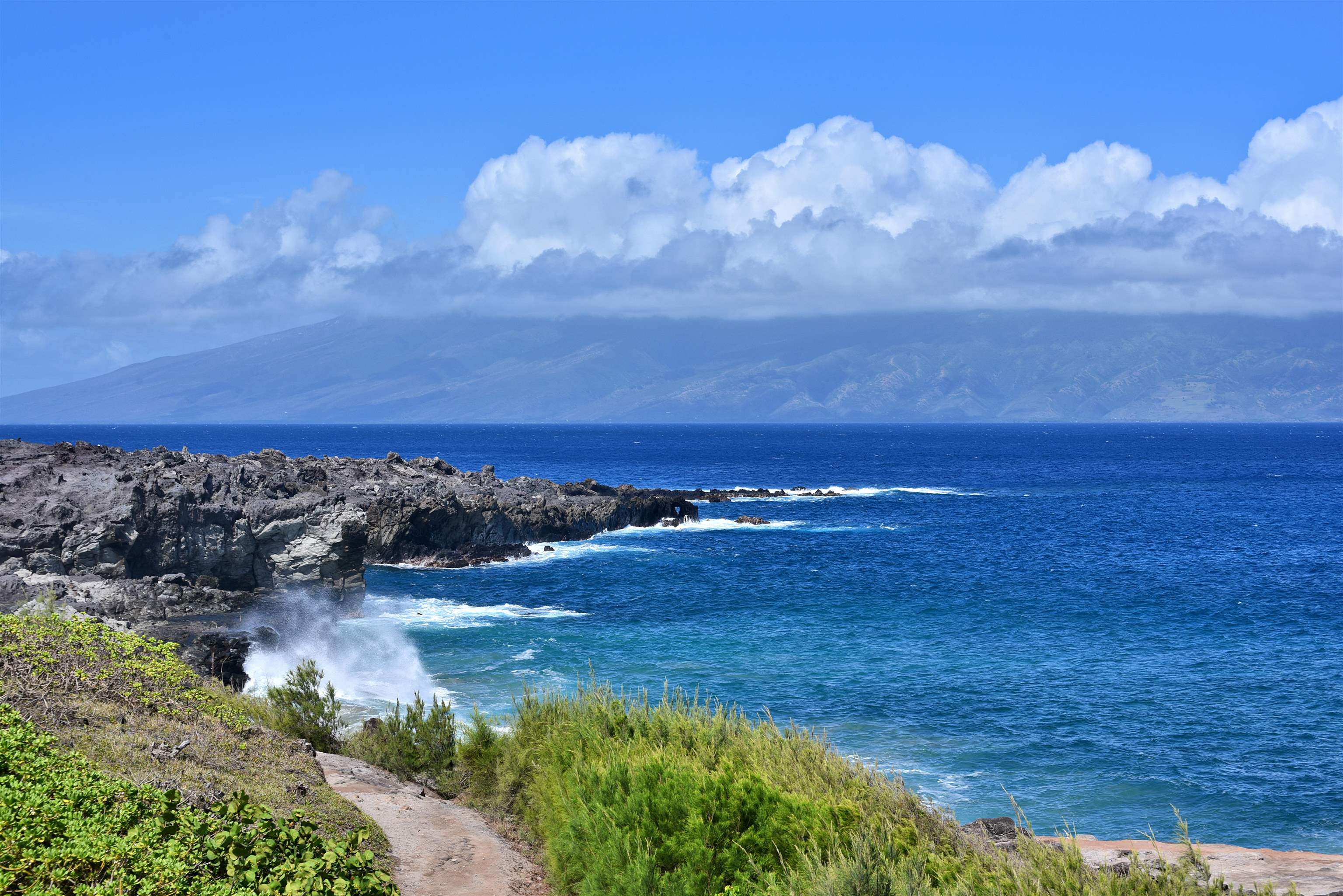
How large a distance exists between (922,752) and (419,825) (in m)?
14.0

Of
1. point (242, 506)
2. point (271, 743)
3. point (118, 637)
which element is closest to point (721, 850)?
point (271, 743)

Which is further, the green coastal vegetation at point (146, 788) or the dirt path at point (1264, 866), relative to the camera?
the dirt path at point (1264, 866)

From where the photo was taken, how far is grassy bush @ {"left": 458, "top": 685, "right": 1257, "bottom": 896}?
855 centimetres

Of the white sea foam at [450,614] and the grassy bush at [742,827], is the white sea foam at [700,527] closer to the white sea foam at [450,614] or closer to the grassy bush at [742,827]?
the white sea foam at [450,614]

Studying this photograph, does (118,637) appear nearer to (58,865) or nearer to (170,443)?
(58,865)

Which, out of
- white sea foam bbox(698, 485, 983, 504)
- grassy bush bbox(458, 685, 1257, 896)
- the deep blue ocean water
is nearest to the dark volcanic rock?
grassy bush bbox(458, 685, 1257, 896)

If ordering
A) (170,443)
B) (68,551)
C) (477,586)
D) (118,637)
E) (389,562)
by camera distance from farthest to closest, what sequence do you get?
(170,443)
(389,562)
(477,586)
(68,551)
(118,637)

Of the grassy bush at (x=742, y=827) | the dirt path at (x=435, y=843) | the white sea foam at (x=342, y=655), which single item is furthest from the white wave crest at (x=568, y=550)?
the grassy bush at (x=742, y=827)

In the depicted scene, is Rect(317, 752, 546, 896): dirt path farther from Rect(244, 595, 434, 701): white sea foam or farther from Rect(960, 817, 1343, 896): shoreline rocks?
Rect(244, 595, 434, 701): white sea foam

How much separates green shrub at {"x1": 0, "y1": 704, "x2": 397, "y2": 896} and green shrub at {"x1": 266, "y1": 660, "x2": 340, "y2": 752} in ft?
28.4

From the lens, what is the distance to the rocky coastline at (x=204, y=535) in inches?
1165

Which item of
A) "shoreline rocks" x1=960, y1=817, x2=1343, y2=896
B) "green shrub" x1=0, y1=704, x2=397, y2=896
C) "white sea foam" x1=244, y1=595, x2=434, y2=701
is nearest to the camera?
"green shrub" x1=0, y1=704, x2=397, y2=896

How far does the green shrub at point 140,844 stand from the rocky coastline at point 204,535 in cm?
1401

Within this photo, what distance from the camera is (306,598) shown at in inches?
1563
